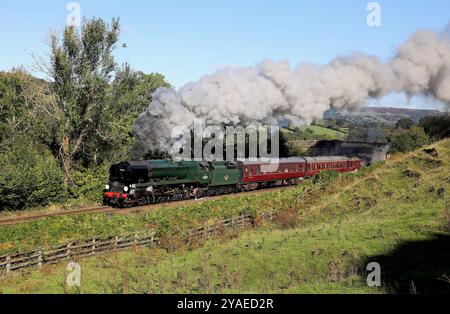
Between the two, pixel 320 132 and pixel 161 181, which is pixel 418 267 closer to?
pixel 161 181

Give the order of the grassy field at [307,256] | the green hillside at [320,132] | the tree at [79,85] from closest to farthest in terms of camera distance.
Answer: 1. the grassy field at [307,256]
2. the tree at [79,85]
3. the green hillside at [320,132]

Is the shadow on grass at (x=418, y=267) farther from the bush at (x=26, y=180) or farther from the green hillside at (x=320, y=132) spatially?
the green hillside at (x=320, y=132)

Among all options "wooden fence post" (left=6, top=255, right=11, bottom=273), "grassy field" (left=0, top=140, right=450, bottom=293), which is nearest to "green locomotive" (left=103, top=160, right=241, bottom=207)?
"grassy field" (left=0, top=140, right=450, bottom=293)

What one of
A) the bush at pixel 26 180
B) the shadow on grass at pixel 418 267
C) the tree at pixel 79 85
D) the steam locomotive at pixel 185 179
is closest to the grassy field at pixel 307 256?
the shadow on grass at pixel 418 267

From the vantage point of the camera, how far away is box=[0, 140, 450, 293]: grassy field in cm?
1577

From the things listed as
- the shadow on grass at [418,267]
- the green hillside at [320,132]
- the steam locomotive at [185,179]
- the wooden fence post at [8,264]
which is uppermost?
the green hillside at [320,132]

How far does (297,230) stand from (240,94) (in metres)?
13.0

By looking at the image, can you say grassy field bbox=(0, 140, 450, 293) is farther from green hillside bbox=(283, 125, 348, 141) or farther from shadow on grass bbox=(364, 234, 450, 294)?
green hillside bbox=(283, 125, 348, 141)

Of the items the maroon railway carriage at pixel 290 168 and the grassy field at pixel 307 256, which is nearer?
the grassy field at pixel 307 256

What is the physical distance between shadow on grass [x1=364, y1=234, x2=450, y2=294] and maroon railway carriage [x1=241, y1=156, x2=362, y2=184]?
21.3 metres

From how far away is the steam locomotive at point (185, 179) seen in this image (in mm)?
30516
